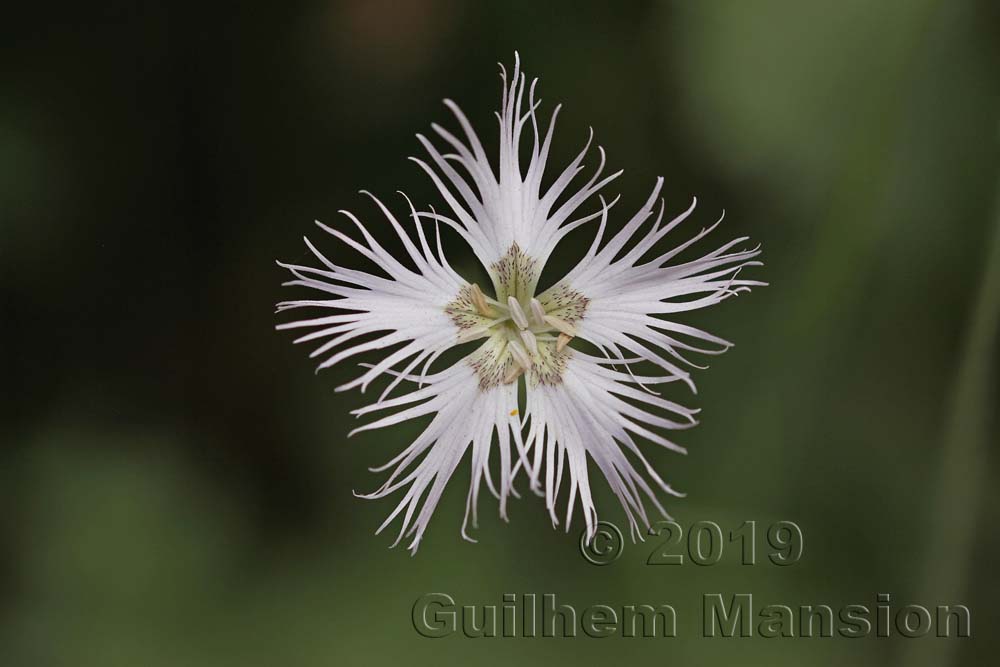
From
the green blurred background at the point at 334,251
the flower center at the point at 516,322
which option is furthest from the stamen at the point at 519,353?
the green blurred background at the point at 334,251

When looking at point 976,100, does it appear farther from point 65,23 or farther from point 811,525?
point 65,23

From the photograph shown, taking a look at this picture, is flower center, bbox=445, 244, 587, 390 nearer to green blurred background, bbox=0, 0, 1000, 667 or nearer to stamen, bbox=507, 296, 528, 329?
stamen, bbox=507, 296, 528, 329

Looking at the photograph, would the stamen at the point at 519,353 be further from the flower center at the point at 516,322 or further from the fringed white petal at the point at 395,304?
the fringed white petal at the point at 395,304

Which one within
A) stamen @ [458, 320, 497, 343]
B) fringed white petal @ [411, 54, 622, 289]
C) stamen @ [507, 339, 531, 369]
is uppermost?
fringed white petal @ [411, 54, 622, 289]

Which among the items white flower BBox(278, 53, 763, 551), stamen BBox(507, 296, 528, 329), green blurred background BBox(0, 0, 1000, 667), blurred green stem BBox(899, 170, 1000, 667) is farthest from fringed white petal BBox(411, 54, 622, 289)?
blurred green stem BBox(899, 170, 1000, 667)

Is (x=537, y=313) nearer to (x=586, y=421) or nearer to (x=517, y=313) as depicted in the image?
(x=517, y=313)

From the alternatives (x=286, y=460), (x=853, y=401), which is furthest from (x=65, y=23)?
(x=853, y=401)
